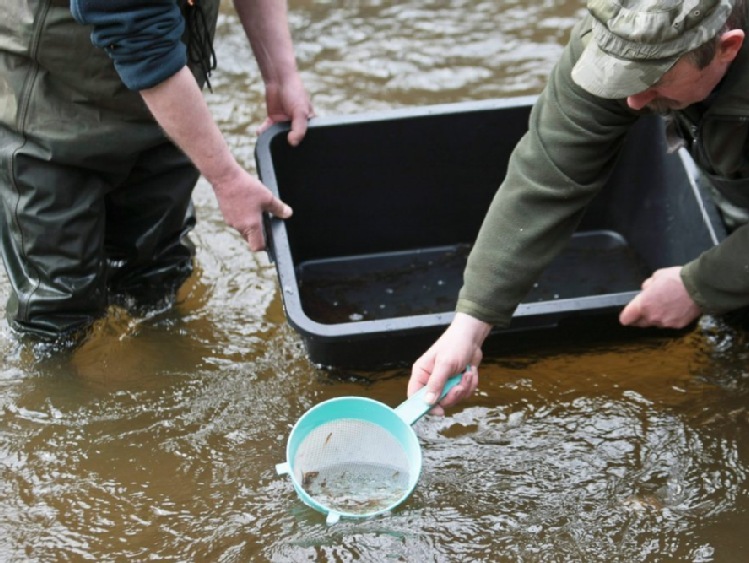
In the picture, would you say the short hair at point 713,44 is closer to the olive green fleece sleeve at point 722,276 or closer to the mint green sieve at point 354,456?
the olive green fleece sleeve at point 722,276

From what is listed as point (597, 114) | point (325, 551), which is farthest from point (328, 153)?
point (325, 551)

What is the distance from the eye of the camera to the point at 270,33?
2.29 meters

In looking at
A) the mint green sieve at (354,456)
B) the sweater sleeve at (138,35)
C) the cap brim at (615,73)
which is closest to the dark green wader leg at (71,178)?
the sweater sleeve at (138,35)

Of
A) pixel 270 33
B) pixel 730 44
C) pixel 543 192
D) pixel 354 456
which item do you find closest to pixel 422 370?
pixel 354 456

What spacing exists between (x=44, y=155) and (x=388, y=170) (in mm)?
953

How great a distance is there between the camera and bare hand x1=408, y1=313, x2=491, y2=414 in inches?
67.3

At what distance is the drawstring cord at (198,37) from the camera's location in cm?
198

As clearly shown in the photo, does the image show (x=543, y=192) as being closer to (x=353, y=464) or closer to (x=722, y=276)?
(x=722, y=276)

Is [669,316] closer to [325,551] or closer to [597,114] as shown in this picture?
Answer: [597,114]

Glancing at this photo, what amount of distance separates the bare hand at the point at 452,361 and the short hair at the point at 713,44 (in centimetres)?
59

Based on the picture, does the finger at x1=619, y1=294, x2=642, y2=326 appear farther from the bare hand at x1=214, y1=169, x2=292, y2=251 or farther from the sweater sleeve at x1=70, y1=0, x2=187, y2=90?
the sweater sleeve at x1=70, y1=0, x2=187, y2=90

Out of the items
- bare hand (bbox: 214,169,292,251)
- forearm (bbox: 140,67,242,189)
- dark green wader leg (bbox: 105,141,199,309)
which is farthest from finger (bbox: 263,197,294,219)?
dark green wader leg (bbox: 105,141,199,309)

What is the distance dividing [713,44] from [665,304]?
589 millimetres

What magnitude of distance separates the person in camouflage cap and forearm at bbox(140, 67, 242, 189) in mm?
551
